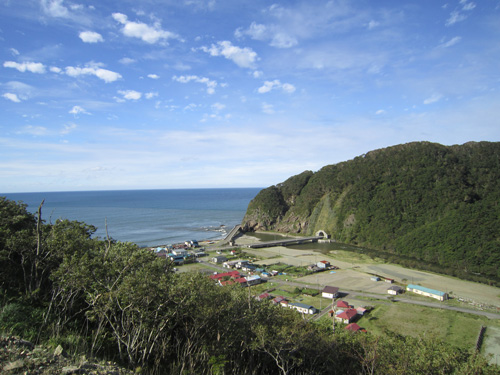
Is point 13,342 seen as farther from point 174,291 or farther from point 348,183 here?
point 348,183

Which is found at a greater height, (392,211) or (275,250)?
(392,211)

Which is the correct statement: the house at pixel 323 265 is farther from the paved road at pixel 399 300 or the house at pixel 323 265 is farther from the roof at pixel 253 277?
the roof at pixel 253 277

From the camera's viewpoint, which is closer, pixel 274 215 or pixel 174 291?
pixel 174 291

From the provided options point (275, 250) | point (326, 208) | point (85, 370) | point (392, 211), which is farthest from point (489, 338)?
point (326, 208)

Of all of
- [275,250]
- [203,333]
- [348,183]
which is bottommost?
[275,250]

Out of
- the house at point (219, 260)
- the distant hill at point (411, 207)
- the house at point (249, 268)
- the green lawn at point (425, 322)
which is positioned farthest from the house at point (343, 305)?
the distant hill at point (411, 207)

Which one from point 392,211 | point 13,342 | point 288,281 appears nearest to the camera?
point 13,342

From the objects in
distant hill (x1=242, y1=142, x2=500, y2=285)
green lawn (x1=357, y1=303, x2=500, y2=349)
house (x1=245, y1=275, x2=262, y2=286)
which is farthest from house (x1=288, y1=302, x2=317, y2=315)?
distant hill (x1=242, y1=142, x2=500, y2=285)
